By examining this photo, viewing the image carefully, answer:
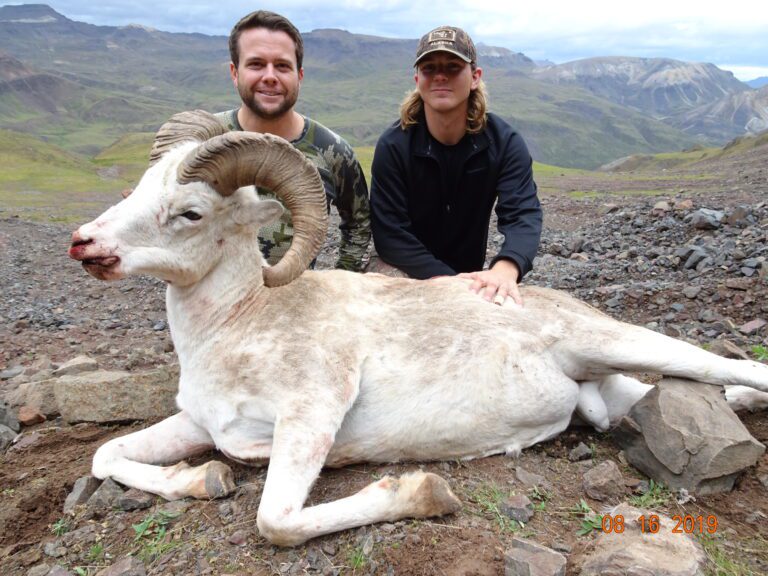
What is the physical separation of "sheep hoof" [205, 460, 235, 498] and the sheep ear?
2279 mm

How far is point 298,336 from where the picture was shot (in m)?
6.06

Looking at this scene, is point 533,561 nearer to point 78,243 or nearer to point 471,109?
point 78,243

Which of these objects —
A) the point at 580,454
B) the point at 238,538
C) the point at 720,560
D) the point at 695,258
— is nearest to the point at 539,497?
the point at 580,454

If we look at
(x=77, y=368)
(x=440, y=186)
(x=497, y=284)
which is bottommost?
(x=77, y=368)

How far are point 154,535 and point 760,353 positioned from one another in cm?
760

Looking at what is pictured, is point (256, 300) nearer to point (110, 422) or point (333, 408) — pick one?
point (333, 408)

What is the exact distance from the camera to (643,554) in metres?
4.16

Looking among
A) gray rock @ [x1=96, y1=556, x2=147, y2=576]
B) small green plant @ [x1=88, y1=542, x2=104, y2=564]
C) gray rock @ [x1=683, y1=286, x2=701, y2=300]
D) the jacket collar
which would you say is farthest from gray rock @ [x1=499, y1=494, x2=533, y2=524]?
gray rock @ [x1=683, y1=286, x2=701, y2=300]

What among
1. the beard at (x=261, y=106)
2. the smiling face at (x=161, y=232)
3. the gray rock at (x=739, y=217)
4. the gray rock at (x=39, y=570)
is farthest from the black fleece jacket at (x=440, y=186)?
the gray rock at (x=739, y=217)

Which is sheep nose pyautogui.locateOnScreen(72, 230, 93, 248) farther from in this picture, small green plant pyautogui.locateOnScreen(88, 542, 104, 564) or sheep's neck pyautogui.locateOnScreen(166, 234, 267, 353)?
small green plant pyautogui.locateOnScreen(88, 542, 104, 564)

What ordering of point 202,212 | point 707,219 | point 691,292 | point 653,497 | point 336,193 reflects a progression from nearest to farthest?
point 653,497 → point 202,212 → point 336,193 → point 691,292 → point 707,219

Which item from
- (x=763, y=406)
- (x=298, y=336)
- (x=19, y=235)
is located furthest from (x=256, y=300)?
(x=19, y=235)

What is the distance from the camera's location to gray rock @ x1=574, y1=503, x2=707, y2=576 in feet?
13.4

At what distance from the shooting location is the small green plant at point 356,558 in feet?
15.5
